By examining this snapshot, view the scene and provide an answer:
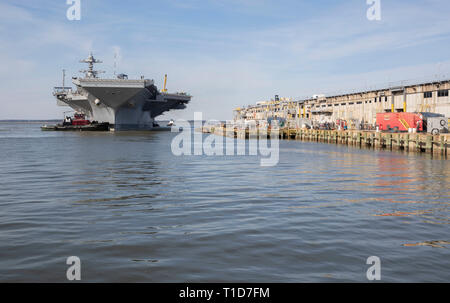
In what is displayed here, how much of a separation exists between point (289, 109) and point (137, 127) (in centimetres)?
4414

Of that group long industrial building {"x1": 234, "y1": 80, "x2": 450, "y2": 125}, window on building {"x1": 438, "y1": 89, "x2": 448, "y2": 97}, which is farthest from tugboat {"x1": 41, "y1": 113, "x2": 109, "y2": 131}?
window on building {"x1": 438, "y1": 89, "x2": 448, "y2": 97}

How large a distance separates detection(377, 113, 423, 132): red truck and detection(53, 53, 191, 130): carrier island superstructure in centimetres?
4373

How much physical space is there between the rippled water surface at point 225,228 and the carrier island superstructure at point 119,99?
185ft

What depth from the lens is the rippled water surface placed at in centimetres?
771

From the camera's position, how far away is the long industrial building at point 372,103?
175 feet

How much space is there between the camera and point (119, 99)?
79.4m

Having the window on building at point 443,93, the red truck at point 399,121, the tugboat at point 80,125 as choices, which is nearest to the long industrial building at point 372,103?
the window on building at point 443,93

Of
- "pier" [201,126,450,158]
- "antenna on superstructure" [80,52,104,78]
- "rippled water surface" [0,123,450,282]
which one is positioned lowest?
"rippled water surface" [0,123,450,282]

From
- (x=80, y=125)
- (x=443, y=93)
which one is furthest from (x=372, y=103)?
(x=80, y=125)

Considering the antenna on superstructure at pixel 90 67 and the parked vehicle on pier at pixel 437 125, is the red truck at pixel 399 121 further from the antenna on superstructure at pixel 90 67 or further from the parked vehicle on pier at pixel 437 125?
the antenna on superstructure at pixel 90 67

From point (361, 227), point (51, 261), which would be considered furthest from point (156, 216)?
point (361, 227)

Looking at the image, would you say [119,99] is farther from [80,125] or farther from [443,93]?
[443,93]

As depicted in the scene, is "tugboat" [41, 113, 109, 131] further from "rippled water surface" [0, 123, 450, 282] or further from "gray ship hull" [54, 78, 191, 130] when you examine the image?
"rippled water surface" [0, 123, 450, 282]
